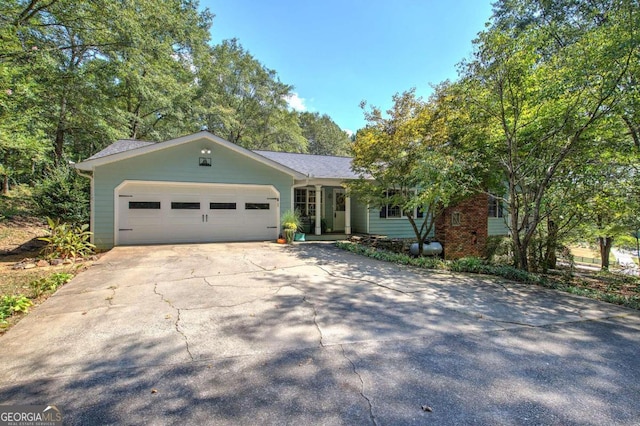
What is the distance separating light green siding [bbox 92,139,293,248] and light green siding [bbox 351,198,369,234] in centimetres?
368

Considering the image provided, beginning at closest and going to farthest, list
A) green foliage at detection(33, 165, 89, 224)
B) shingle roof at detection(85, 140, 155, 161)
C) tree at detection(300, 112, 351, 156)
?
green foliage at detection(33, 165, 89, 224) → shingle roof at detection(85, 140, 155, 161) → tree at detection(300, 112, 351, 156)

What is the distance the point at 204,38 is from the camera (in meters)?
22.4

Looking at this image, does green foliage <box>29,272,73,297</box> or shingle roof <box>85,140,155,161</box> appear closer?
green foliage <box>29,272,73,297</box>

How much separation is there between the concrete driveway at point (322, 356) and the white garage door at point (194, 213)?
5.16m

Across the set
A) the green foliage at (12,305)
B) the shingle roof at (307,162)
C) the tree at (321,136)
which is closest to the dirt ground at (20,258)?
the green foliage at (12,305)

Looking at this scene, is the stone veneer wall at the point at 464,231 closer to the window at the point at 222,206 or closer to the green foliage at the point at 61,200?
the window at the point at 222,206

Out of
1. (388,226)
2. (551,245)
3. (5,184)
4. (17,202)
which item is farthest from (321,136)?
(551,245)

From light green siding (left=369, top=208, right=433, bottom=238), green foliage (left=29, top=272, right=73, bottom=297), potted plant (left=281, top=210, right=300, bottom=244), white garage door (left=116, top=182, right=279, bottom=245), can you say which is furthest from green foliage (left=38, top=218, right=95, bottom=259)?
light green siding (left=369, top=208, right=433, bottom=238)

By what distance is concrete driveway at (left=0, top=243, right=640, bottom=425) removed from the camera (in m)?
2.14

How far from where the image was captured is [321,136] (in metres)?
39.7

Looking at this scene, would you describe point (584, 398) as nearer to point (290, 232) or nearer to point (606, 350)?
point (606, 350)

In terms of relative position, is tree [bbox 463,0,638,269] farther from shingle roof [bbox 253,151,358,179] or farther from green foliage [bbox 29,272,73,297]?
green foliage [bbox 29,272,73,297]

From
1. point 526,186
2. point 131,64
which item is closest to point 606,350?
point 526,186

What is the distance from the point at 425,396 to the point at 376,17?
1202cm
